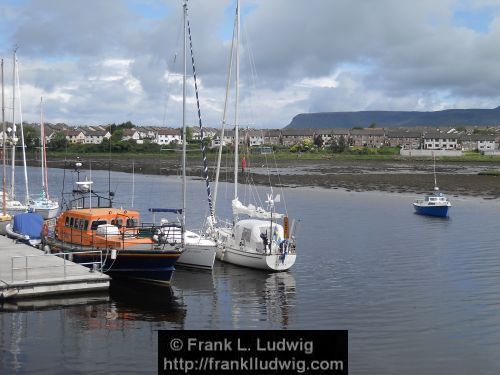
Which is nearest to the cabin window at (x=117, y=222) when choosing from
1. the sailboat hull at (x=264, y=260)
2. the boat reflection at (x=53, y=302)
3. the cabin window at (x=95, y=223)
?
the cabin window at (x=95, y=223)

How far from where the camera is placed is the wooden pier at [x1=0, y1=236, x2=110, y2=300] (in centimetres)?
2498

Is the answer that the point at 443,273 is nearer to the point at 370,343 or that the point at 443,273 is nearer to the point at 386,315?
the point at 386,315

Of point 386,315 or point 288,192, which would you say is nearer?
point 386,315

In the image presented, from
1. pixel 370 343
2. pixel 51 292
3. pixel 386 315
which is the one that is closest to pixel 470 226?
pixel 386 315

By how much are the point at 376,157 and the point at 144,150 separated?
225ft

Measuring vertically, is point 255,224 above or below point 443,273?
above

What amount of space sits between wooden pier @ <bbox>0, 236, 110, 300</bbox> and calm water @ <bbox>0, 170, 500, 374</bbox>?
0.50 m

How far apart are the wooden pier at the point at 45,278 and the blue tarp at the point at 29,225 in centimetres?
690

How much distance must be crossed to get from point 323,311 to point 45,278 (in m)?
11.1

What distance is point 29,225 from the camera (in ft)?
119

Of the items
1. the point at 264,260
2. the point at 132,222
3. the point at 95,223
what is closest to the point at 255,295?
the point at 264,260

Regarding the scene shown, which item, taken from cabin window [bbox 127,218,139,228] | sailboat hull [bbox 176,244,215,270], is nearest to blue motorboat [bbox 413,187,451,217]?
sailboat hull [bbox 176,244,215,270]

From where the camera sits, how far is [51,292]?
999 inches

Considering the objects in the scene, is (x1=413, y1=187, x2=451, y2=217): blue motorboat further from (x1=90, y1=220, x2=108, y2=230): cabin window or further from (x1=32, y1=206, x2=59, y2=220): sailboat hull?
A: (x1=90, y1=220, x2=108, y2=230): cabin window
